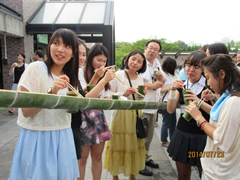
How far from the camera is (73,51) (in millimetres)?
1758

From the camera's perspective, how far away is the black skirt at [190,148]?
7.27 ft

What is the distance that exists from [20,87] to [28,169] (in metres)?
0.62

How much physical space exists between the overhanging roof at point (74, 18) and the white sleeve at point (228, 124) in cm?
802

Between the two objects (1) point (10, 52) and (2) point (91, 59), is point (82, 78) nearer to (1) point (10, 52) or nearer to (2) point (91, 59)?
(2) point (91, 59)

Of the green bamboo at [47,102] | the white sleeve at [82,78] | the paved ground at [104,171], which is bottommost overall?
the paved ground at [104,171]

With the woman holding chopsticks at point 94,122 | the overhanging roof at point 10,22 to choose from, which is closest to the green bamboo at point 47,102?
the woman holding chopsticks at point 94,122

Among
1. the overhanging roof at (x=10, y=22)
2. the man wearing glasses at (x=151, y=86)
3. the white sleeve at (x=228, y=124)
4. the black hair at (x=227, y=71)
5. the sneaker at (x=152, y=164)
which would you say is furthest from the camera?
the overhanging roof at (x=10, y=22)

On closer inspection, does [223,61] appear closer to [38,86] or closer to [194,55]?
[194,55]

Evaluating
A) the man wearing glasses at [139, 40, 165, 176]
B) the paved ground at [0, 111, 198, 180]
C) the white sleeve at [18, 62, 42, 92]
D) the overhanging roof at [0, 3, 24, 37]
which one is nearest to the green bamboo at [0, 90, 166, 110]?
the white sleeve at [18, 62, 42, 92]

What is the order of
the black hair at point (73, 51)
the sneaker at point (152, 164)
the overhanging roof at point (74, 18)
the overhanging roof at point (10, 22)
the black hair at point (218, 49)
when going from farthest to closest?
the overhanging roof at point (74, 18) → the overhanging roof at point (10, 22) → the sneaker at point (152, 164) → the black hair at point (218, 49) → the black hair at point (73, 51)

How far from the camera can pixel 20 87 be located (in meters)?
1.47

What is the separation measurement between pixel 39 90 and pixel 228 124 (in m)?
1.46

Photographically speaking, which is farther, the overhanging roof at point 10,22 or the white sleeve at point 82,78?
the overhanging roof at point 10,22

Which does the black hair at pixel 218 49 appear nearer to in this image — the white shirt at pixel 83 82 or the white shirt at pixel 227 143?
the white shirt at pixel 227 143
